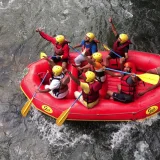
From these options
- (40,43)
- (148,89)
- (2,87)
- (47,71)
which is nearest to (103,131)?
(148,89)

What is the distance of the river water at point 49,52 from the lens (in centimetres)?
588

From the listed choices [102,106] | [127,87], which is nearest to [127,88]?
[127,87]

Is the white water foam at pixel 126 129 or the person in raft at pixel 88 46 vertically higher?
the person in raft at pixel 88 46

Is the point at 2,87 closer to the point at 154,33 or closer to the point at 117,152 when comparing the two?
the point at 117,152

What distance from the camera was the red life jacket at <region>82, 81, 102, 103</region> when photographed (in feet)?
17.5

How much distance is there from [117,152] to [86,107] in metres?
1.12

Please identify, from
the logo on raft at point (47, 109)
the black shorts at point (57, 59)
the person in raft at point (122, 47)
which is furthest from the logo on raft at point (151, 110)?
the black shorts at point (57, 59)

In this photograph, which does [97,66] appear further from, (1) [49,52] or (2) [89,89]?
(1) [49,52]

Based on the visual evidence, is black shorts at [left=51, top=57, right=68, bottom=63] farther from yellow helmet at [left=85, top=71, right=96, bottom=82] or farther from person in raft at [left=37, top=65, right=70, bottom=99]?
yellow helmet at [left=85, top=71, right=96, bottom=82]

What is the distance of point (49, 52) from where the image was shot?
8016 mm

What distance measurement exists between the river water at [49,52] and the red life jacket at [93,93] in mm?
887

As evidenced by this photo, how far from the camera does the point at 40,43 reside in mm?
8320

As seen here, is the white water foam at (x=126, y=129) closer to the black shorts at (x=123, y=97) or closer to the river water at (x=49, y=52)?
the river water at (x=49, y=52)

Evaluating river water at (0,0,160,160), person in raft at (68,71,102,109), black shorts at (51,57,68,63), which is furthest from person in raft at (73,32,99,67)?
river water at (0,0,160,160)
